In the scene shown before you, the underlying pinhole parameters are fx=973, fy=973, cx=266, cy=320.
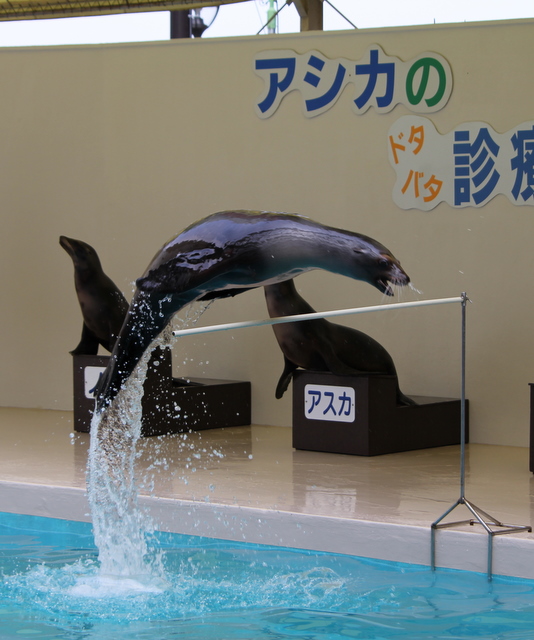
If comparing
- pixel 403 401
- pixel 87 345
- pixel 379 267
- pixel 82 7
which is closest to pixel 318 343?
pixel 403 401

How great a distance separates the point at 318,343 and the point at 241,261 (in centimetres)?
330

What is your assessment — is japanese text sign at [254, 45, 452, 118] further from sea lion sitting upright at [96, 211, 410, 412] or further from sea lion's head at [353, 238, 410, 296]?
sea lion's head at [353, 238, 410, 296]

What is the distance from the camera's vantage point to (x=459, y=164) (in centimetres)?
670

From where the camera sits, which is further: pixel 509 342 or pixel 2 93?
pixel 2 93

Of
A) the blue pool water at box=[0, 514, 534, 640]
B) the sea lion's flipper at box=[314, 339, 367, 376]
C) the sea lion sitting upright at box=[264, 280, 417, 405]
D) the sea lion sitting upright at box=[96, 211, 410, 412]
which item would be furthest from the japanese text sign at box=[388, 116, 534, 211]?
the sea lion sitting upright at box=[96, 211, 410, 412]

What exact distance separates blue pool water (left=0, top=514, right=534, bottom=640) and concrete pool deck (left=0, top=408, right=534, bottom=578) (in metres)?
0.08

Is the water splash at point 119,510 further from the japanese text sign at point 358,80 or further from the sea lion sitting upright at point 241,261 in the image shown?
the japanese text sign at point 358,80

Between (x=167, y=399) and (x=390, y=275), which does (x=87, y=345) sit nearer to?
(x=167, y=399)

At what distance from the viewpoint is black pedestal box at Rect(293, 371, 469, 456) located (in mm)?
5980

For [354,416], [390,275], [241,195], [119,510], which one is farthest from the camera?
[241,195]

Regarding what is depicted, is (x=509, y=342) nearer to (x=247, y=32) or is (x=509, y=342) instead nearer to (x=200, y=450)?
(x=200, y=450)

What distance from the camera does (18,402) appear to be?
829 centimetres

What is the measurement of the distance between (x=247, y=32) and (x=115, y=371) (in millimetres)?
4769

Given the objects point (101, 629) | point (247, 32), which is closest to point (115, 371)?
point (101, 629)
